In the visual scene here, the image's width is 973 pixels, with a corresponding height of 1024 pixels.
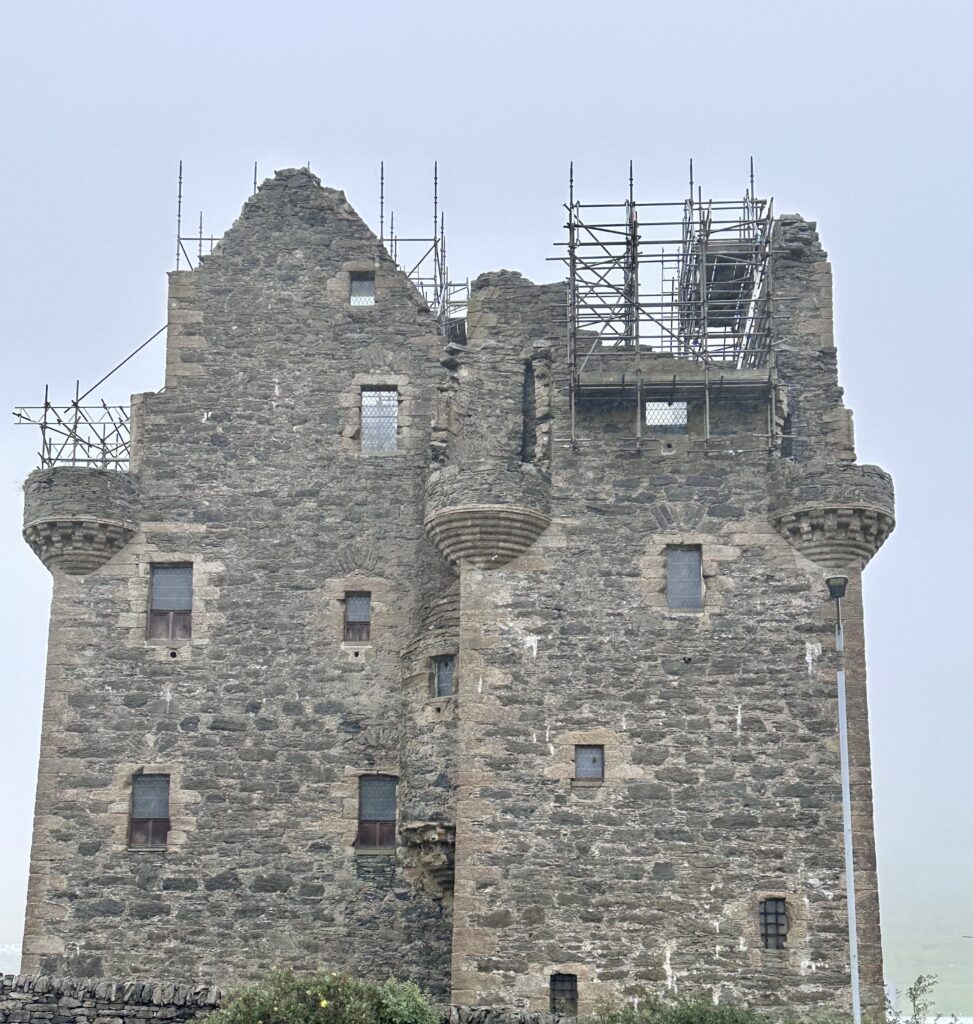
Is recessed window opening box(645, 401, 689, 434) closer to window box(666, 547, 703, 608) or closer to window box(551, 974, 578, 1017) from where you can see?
window box(666, 547, 703, 608)

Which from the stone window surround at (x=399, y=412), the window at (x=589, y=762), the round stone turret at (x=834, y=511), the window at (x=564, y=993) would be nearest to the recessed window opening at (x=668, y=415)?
the round stone turret at (x=834, y=511)

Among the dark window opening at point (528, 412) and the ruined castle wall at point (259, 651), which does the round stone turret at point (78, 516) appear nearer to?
the ruined castle wall at point (259, 651)

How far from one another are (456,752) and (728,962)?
5.17 meters

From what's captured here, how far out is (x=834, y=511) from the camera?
28.5 m

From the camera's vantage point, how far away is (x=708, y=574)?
2888 centimetres

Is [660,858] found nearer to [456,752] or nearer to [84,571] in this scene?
[456,752]

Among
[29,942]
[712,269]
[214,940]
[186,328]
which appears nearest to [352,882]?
[214,940]

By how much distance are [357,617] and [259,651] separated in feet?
5.64

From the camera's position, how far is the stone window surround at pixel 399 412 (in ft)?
105

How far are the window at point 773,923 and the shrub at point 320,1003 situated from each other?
21.9 ft

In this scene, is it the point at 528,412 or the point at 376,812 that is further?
the point at 528,412

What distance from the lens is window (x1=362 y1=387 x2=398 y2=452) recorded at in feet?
105

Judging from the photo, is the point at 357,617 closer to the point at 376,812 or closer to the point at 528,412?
the point at 376,812

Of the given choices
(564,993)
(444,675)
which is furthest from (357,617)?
(564,993)
